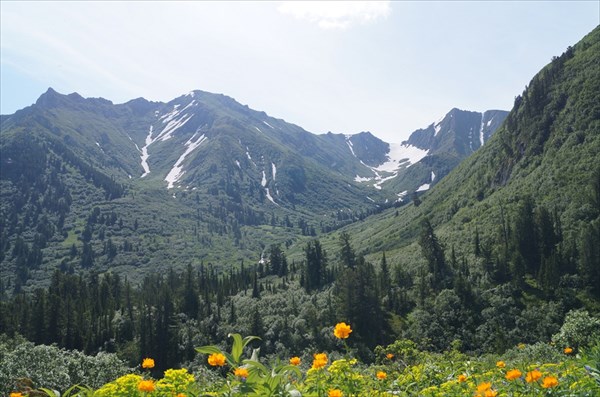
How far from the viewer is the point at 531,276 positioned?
8438 cm

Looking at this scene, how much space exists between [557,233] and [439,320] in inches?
1459

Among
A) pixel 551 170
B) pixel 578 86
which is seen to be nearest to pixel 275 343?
pixel 551 170

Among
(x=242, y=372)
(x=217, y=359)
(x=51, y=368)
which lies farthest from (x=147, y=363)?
(x=51, y=368)

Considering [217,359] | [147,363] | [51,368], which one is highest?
[217,359]

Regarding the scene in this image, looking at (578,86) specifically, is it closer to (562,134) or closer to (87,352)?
(562,134)

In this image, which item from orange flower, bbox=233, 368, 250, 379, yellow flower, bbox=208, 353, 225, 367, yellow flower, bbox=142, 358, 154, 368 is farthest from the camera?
yellow flower, bbox=142, 358, 154, 368

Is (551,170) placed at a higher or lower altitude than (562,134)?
lower

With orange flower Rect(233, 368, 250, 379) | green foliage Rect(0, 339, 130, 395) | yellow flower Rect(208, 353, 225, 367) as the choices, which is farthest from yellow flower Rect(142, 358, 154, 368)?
green foliage Rect(0, 339, 130, 395)

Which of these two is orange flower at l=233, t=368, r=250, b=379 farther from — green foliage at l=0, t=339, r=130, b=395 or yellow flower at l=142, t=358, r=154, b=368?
green foliage at l=0, t=339, r=130, b=395

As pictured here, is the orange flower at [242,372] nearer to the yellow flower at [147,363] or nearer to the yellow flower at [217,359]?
the yellow flower at [217,359]

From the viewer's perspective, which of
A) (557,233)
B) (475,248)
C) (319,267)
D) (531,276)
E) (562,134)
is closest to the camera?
(531,276)

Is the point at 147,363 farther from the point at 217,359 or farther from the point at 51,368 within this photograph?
the point at 51,368

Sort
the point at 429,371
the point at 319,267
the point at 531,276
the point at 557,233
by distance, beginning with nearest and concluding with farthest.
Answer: the point at 429,371 < the point at 531,276 < the point at 557,233 < the point at 319,267

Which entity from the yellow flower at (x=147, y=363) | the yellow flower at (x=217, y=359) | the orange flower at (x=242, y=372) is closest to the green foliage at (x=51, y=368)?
the yellow flower at (x=147, y=363)
